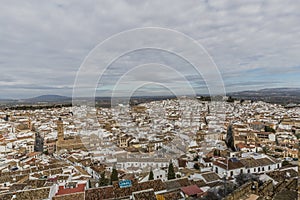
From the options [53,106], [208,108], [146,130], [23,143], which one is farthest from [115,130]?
[53,106]

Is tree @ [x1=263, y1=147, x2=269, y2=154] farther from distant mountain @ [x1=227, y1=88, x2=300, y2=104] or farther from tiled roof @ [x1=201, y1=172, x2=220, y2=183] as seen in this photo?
distant mountain @ [x1=227, y1=88, x2=300, y2=104]

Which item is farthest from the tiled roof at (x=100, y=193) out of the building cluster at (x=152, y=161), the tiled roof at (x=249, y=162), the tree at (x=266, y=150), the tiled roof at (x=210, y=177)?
the tree at (x=266, y=150)

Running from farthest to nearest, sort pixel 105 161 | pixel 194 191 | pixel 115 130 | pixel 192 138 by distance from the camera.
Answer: pixel 115 130
pixel 192 138
pixel 105 161
pixel 194 191

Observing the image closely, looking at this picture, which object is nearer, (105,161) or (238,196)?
(238,196)

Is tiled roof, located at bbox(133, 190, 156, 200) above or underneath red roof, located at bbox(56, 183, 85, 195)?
above

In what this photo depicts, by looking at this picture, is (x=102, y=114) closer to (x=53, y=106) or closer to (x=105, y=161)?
(x=105, y=161)

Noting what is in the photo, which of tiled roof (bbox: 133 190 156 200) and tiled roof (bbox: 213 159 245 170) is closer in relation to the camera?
tiled roof (bbox: 133 190 156 200)

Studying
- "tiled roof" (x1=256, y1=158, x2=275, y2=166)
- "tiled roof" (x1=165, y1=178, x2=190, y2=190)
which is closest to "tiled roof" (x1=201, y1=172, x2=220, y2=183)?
"tiled roof" (x1=165, y1=178, x2=190, y2=190)
